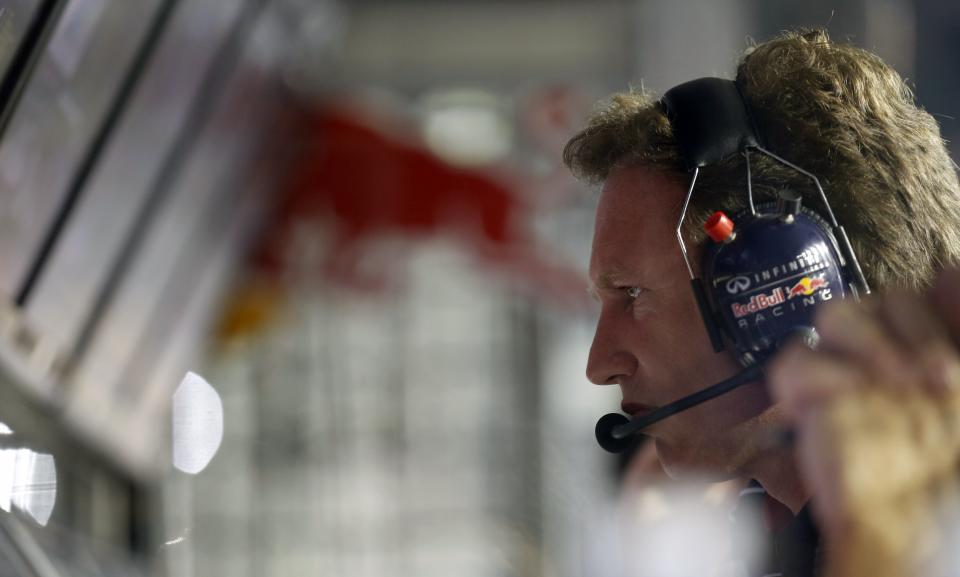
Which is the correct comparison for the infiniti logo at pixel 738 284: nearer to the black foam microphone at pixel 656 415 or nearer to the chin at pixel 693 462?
the black foam microphone at pixel 656 415

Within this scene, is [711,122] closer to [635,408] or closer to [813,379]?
[635,408]

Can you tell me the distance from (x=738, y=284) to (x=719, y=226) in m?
0.05

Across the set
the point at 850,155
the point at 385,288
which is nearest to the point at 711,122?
the point at 850,155

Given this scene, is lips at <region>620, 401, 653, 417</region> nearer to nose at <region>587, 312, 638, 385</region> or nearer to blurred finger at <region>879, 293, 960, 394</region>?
nose at <region>587, 312, 638, 385</region>

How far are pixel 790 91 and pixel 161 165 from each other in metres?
2.08

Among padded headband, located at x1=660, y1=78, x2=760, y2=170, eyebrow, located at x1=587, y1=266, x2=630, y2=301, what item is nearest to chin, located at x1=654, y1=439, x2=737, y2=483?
eyebrow, located at x1=587, y1=266, x2=630, y2=301

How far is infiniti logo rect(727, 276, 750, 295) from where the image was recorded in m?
1.13

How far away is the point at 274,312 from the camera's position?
608cm

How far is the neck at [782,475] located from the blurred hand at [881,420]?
55 centimetres

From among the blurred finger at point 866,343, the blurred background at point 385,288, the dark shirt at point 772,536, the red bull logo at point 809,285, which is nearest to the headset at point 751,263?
the red bull logo at point 809,285

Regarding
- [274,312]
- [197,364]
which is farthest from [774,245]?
[274,312]

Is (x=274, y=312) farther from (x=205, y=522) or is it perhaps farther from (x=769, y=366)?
(x=769, y=366)

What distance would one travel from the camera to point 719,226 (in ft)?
3.73

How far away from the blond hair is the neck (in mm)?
177
